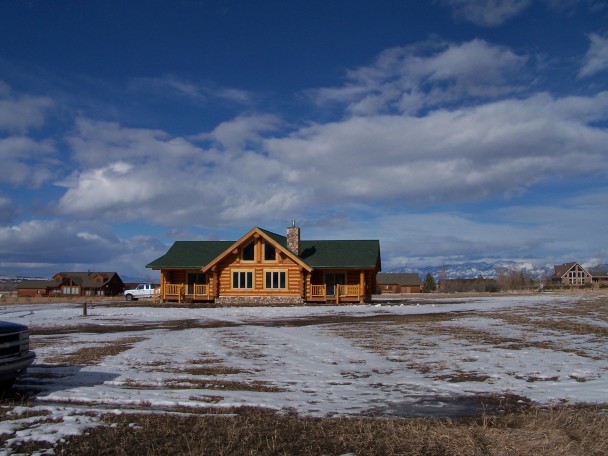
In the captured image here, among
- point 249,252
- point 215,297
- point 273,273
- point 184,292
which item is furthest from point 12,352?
point 184,292

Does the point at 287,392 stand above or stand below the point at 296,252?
below

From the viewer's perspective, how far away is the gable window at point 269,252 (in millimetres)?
43812

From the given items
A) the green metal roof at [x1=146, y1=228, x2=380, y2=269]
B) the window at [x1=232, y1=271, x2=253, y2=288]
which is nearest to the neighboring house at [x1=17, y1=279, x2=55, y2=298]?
the green metal roof at [x1=146, y1=228, x2=380, y2=269]

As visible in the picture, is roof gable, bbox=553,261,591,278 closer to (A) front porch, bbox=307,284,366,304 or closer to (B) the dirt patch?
(A) front porch, bbox=307,284,366,304

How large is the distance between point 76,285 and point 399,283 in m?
65.3

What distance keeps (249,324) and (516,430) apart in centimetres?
1887

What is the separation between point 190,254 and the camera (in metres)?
47.8

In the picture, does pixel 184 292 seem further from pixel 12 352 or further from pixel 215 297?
pixel 12 352

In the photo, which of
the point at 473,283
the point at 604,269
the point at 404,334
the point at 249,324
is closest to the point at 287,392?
the point at 404,334

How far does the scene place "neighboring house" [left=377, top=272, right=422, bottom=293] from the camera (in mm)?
116188

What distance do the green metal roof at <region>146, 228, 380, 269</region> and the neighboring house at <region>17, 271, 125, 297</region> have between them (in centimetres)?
6714

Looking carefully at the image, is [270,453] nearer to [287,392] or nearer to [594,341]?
[287,392]

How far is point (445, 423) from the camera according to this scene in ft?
24.8

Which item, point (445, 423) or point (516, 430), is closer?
point (516, 430)
